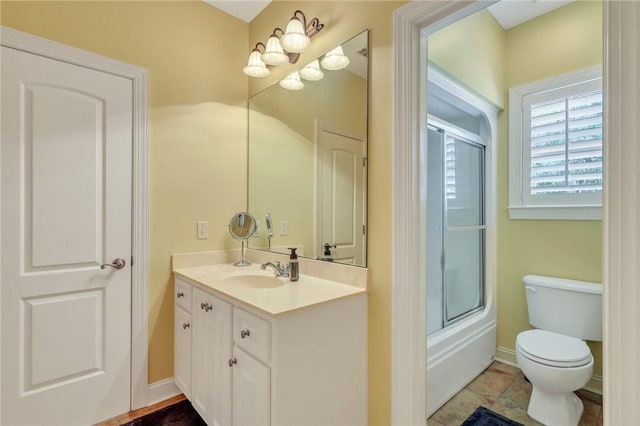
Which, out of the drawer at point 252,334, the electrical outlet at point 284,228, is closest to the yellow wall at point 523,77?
the electrical outlet at point 284,228

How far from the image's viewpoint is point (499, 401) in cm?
191

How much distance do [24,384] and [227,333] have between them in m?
1.06

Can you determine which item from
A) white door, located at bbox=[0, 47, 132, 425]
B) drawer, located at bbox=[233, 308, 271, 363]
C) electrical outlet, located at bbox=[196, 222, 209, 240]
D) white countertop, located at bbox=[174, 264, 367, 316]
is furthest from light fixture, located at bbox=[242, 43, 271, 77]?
drawer, located at bbox=[233, 308, 271, 363]

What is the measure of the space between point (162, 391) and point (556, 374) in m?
2.21

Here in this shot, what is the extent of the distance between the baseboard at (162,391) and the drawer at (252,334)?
0.95 metres

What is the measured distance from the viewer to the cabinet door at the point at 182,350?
5.72 feet

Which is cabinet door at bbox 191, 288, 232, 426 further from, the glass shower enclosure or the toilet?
the toilet

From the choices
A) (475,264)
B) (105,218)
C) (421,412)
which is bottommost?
(421,412)

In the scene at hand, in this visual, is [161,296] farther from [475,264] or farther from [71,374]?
[475,264]

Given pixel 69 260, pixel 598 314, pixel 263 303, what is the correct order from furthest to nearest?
pixel 598 314
pixel 69 260
pixel 263 303

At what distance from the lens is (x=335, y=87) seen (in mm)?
1742

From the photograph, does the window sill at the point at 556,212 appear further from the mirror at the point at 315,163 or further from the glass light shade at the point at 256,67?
the glass light shade at the point at 256,67

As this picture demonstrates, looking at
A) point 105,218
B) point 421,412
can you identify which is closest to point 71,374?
point 105,218

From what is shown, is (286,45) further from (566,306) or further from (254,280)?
(566,306)
